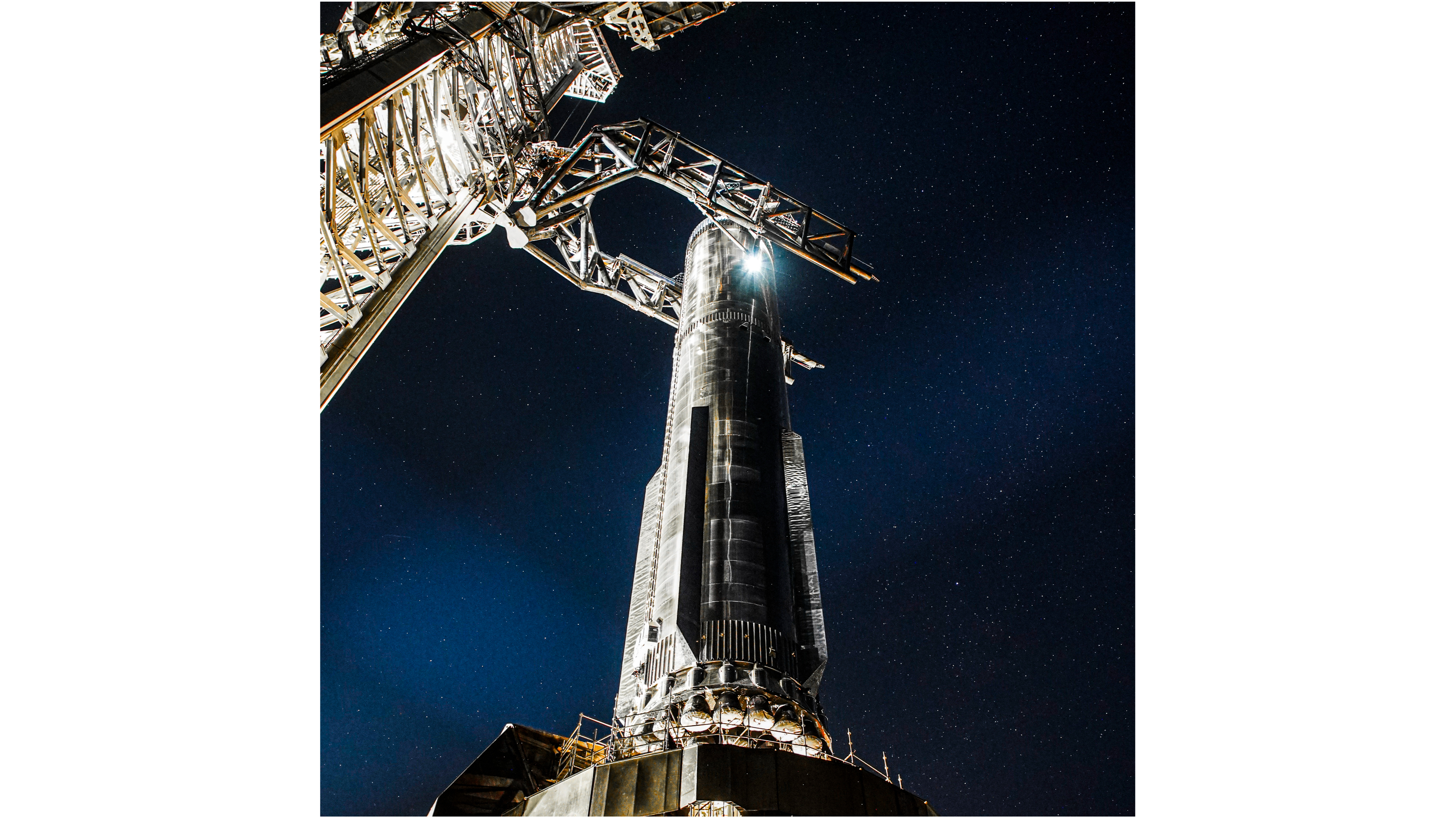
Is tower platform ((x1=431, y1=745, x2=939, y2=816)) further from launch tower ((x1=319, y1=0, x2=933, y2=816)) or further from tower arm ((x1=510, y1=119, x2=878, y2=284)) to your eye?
tower arm ((x1=510, y1=119, x2=878, y2=284))

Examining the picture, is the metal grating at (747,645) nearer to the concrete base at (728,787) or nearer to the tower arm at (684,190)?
the concrete base at (728,787)

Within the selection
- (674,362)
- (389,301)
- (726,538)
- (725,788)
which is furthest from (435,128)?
(725,788)

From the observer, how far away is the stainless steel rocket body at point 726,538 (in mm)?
12312

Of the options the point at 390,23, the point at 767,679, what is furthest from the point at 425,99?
the point at 767,679

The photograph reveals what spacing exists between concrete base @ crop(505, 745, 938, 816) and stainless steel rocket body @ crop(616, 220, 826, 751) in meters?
1.57

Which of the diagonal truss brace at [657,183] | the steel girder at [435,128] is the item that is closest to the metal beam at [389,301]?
the steel girder at [435,128]

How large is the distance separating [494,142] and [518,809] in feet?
46.2

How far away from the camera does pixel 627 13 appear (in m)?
17.4

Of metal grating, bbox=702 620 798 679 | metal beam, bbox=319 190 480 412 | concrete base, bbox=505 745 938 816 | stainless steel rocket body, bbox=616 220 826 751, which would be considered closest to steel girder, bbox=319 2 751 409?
metal beam, bbox=319 190 480 412

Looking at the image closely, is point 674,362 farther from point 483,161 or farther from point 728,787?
point 728,787

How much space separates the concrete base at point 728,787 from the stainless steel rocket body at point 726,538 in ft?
5.14

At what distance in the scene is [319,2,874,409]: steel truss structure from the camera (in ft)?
39.7

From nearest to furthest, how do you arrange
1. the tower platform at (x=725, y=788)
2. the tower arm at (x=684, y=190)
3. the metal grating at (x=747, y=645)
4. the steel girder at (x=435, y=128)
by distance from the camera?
1. the tower platform at (x=725, y=788)
2. the steel girder at (x=435, y=128)
3. the metal grating at (x=747, y=645)
4. the tower arm at (x=684, y=190)

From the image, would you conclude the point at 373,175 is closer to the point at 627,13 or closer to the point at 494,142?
the point at 494,142
